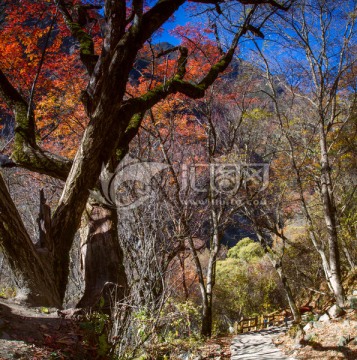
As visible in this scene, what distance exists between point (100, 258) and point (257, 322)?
463 inches

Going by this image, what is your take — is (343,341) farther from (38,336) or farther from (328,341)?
(38,336)

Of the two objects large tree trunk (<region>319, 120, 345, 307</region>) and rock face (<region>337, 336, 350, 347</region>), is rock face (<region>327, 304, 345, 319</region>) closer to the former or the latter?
large tree trunk (<region>319, 120, 345, 307</region>)

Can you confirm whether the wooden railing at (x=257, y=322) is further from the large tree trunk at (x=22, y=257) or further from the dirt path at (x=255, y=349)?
the large tree trunk at (x=22, y=257)

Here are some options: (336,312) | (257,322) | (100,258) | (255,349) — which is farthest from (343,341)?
(257,322)

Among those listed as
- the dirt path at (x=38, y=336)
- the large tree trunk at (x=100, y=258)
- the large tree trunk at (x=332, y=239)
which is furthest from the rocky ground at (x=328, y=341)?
the dirt path at (x=38, y=336)

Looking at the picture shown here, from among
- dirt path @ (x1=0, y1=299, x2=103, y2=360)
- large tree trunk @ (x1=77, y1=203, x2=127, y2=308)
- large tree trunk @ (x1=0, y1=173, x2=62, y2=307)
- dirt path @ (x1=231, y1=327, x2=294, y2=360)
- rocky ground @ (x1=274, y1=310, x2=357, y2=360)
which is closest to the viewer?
dirt path @ (x1=0, y1=299, x2=103, y2=360)

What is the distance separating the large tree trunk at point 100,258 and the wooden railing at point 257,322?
10673 millimetres

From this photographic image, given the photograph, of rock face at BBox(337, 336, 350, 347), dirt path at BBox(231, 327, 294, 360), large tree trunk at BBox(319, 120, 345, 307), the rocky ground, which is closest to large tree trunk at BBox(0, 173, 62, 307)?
the rocky ground

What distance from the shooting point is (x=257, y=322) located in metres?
13.5

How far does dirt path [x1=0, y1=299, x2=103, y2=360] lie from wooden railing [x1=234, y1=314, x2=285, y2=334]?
1183cm

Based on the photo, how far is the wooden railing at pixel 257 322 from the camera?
13.0m

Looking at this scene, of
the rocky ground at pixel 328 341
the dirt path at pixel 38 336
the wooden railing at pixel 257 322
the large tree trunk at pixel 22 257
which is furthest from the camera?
the wooden railing at pixel 257 322

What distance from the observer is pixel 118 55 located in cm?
328

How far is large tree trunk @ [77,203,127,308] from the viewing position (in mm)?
3736
